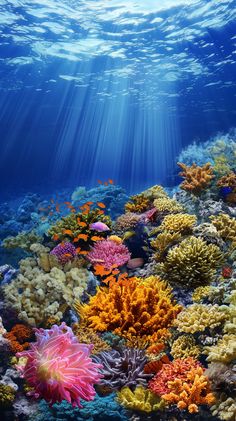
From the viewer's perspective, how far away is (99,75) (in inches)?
1220

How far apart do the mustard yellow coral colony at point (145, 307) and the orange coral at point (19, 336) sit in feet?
0.06

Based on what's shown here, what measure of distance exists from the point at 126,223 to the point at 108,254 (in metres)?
1.05

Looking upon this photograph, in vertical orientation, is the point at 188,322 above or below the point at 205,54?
below

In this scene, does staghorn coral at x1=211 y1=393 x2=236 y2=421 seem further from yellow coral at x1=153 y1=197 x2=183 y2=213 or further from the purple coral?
yellow coral at x1=153 y1=197 x2=183 y2=213

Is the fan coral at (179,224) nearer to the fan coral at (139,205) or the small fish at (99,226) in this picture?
the small fish at (99,226)

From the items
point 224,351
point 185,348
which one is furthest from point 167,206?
point 224,351

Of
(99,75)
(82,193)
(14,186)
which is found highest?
(99,75)

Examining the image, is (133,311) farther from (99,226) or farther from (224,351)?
(99,226)

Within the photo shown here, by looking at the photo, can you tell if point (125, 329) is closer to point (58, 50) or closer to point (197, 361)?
point (197, 361)

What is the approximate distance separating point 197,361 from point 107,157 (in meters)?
106

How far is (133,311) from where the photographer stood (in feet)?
15.0

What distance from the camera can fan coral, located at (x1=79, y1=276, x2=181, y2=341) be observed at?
443 centimetres

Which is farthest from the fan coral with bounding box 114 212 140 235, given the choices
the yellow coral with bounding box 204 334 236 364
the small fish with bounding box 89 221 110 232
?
the yellow coral with bounding box 204 334 236 364

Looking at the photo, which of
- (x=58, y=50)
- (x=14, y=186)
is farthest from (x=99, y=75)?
(x=14, y=186)
